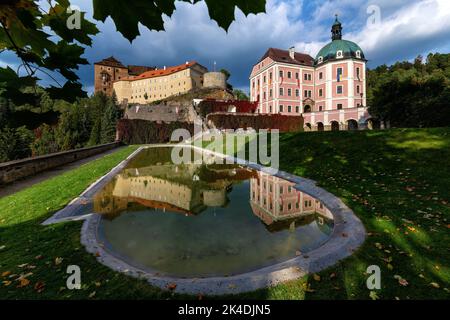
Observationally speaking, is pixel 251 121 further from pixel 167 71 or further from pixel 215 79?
pixel 167 71

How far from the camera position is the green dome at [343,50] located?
46.5 metres

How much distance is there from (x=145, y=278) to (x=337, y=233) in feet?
14.1

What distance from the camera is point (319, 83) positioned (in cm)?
5003

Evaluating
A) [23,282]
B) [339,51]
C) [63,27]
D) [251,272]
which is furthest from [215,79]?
[63,27]

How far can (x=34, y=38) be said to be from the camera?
1.36 meters

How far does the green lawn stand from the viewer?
3480 millimetres

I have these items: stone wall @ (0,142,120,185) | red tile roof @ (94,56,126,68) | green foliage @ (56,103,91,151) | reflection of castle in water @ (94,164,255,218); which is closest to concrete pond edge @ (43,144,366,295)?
reflection of castle in water @ (94,164,255,218)

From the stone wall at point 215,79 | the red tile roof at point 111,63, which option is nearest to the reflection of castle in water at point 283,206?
the stone wall at point 215,79

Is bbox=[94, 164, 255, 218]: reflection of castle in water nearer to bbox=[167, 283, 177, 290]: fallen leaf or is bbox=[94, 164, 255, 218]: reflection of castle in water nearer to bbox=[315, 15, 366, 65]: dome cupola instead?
bbox=[167, 283, 177, 290]: fallen leaf

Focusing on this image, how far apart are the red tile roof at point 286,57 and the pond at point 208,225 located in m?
45.2

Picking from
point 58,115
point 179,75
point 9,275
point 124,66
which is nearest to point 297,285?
point 58,115

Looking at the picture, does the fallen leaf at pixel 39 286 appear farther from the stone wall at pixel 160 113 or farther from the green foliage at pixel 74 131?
the stone wall at pixel 160 113
